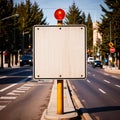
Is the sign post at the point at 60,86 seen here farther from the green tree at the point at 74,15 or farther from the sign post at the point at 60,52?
the green tree at the point at 74,15

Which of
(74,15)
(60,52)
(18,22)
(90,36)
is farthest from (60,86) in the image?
(90,36)

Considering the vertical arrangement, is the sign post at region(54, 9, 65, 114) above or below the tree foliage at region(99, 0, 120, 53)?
below

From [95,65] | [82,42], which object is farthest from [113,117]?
[95,65]

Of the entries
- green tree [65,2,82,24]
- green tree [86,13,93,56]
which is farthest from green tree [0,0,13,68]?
green tree [86,13,93,56]

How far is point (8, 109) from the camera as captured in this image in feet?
54.2

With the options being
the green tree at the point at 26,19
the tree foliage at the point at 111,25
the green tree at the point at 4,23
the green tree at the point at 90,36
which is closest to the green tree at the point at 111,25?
the tree foliage at the point at 111,25

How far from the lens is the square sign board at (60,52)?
1090 cm

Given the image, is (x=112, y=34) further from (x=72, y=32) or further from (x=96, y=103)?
(x=72, y=32)

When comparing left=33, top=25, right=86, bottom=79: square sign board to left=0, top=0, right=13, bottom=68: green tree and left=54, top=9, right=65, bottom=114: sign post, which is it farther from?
left=0, top=0, right=13, bottom=68: green tree

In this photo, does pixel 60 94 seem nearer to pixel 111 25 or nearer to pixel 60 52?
pixel 60 52

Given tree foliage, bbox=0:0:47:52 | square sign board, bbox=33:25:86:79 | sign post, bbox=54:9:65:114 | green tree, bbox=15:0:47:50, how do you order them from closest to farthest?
square sign board, bbox=33:25:86:79, sign post, bbox=54:9:65:114, tree foliage, bbox=0:0:47:52, green tree, bbox=15:0:47:50

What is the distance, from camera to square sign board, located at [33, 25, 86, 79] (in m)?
10.9

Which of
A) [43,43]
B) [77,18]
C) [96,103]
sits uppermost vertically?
[77,18]

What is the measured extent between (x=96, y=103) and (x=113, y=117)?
481 cm
